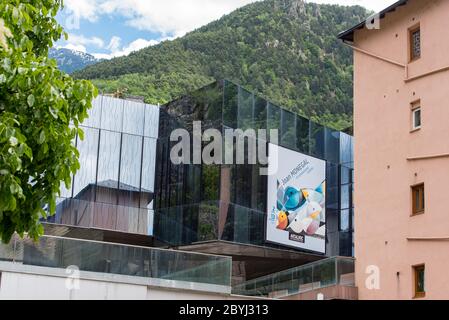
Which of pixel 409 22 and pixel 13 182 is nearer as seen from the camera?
pixel 13 182

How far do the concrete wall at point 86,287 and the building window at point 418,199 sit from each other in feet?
23.5

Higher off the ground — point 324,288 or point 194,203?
point 194,203

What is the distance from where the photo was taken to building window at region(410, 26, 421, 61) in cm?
3089

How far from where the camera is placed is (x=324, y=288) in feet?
102

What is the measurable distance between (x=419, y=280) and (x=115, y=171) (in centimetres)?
1700

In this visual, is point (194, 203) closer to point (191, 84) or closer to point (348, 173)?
point (348, 173)

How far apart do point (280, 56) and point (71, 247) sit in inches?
2535

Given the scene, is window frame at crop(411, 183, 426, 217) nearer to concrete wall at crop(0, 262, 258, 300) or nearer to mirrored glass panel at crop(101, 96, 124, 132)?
concrete wall at crop(0, 262, 258, 300)

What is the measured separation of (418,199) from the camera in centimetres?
2955

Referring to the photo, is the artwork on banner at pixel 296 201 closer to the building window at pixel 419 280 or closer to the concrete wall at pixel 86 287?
the building window at pixel 419 280

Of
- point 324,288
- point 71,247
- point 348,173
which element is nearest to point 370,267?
point 324,288

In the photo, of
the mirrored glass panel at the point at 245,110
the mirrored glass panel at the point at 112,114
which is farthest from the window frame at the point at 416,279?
the mirrored glass panel at the point at 112,114

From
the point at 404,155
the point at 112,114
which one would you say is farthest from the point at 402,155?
the point at 112,114

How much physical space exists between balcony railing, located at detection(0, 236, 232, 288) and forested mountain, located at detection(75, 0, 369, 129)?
42.5m
